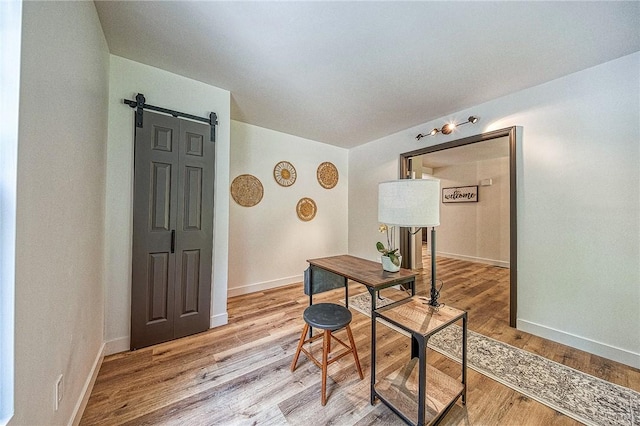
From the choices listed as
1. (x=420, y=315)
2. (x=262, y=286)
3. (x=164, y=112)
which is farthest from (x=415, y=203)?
(x=262, y=286)

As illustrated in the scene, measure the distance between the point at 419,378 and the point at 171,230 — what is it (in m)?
2.23

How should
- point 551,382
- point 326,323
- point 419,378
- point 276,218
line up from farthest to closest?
point 276,218 < point 551,382 < point 326,323 < point 419,378

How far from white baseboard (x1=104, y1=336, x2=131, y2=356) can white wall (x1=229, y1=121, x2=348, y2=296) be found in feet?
4.24

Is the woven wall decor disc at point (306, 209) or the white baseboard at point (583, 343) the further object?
the woven wall decor disc at point (306, 209)

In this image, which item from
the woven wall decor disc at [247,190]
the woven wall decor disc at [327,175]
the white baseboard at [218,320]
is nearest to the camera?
the white baseboard at [218,320]

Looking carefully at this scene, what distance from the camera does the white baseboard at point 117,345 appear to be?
187 cm

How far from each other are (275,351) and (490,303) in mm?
2870

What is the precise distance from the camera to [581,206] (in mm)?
2041

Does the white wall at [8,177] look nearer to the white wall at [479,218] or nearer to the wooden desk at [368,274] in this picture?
the wooden desk at [368,274]

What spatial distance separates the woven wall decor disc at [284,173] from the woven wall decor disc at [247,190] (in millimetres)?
328

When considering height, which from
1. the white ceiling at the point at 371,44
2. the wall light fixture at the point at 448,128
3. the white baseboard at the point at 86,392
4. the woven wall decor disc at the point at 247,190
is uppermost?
the white ceiling at the point at 371,44

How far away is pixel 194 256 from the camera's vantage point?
2.21m

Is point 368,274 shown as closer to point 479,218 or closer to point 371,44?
point 371,44

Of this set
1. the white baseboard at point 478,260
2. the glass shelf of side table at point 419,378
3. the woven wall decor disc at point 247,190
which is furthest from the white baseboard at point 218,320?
the white baseboard at point 478,260
